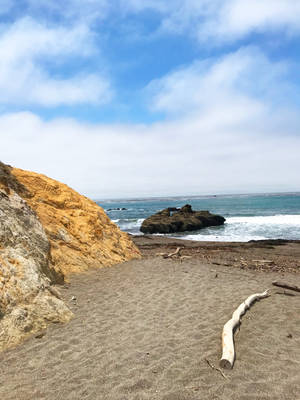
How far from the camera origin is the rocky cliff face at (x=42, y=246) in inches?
232

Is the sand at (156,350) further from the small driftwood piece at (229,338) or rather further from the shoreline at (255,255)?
the shoreline at (255,255)

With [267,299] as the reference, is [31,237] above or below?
above

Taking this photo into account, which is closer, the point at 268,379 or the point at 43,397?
the point at 43,397

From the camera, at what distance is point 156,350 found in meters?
5.18

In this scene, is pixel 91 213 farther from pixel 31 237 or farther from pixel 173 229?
pixel 173 229

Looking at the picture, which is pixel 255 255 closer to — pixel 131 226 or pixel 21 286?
pixel 21 286

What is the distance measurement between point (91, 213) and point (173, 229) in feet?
79.7

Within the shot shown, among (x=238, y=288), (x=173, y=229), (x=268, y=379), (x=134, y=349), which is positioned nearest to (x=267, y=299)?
(x=238, y=288)

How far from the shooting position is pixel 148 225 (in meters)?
37.5

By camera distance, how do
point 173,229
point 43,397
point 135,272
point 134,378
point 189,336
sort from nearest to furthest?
point 43,397 → point 134,378 → point 189,336 → point 135,272 → point 173,229

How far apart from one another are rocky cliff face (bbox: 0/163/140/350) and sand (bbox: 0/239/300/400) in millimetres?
535

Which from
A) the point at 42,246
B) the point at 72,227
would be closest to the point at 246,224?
the point at 72,227

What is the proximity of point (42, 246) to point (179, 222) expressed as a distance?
30.3m

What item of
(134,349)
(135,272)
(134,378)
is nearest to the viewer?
(134,378)
